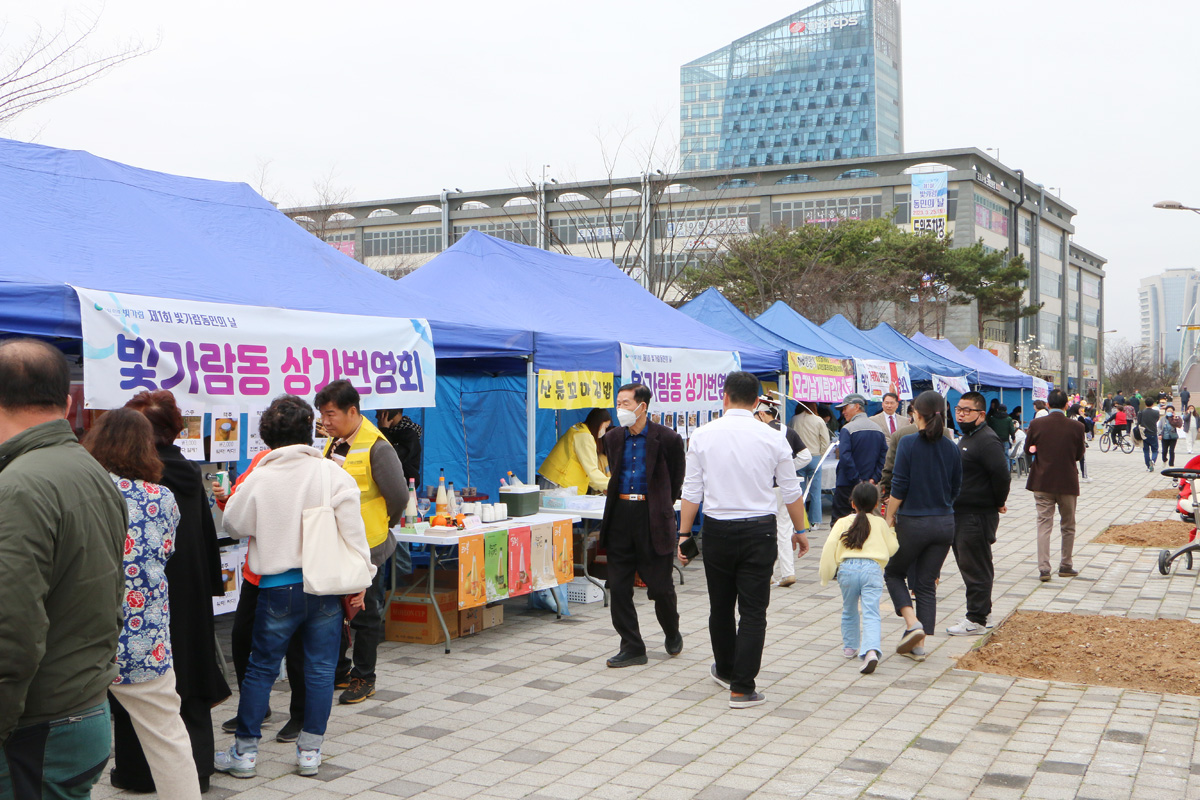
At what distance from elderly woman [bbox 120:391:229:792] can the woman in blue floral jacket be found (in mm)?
293

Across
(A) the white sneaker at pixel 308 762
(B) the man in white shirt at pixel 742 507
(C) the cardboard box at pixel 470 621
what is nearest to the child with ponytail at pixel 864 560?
(B) the man in white shirt at pixel 742 507

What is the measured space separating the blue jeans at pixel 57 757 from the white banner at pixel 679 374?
6576 mm

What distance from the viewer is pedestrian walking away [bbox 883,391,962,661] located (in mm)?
6609

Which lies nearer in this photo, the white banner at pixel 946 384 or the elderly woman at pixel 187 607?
the elderly woman at pixel 187 607

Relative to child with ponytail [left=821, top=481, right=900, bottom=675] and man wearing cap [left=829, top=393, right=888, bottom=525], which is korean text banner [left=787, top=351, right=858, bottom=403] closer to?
man wearing cap [left=829, top=393, right=888, bottom=525]

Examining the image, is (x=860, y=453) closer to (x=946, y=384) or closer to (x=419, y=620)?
(x=419, y=620)

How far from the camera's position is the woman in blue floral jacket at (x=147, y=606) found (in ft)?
11.2

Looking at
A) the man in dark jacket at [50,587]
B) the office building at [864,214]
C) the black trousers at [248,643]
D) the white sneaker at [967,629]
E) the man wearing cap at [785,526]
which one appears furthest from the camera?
the office building at [864,214]

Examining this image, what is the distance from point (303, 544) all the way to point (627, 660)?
2.76m

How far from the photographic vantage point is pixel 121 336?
478cm

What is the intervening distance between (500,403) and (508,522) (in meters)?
4.05

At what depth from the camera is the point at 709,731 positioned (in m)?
5.09

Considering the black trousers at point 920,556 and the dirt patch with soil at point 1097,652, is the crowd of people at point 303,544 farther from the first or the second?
the dirt patch with soil at point 1097,652

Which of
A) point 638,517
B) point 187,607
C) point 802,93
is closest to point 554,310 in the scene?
point 638,517
